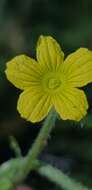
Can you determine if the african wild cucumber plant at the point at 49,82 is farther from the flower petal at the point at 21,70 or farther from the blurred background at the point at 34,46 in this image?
the blurred background at the point at 34,46

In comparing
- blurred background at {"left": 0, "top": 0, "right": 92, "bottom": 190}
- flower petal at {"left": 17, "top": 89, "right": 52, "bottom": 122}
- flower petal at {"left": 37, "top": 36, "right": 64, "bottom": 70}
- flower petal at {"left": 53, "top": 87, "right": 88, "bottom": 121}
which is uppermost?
flower petal at {"left": 37, "top": 36, "right": 64, "bottom": 70}

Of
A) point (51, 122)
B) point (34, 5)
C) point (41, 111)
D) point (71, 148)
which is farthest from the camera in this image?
point (34, 5)

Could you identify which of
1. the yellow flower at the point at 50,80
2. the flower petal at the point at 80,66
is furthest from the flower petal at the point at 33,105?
the flower petal at the point at 80,66

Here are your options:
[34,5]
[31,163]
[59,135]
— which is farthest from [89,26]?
[31,163]

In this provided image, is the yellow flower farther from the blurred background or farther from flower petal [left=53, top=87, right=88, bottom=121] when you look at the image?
the blurred background

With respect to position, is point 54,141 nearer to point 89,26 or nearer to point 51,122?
point 89,26

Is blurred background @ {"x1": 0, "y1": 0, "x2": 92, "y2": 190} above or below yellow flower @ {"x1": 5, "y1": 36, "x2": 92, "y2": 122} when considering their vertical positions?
below

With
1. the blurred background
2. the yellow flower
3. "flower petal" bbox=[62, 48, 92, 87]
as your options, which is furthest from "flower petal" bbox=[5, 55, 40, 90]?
the blurred background

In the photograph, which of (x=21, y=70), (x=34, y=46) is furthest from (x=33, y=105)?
(x=34, y=46)
